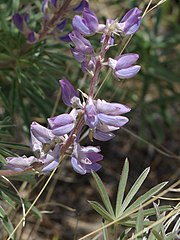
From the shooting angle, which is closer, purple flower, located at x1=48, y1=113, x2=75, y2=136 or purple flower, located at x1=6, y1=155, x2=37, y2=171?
purple flower, located at x1=48, y1=113, x2=75, y2=136

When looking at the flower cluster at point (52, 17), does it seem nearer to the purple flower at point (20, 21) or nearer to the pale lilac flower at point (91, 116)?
the purple flower at point (20, 21)

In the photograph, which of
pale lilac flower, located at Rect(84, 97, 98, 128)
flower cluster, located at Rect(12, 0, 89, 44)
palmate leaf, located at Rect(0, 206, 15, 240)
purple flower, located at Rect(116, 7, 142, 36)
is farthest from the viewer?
flower cluster, located at Rect(12, 0, 89, 44)

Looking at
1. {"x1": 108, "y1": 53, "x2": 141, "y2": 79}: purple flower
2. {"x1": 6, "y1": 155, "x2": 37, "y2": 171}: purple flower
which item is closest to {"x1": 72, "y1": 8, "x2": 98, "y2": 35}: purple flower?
{"x1": 108, "y1": 53, "x2": 141, "y2": 79}: purple flower

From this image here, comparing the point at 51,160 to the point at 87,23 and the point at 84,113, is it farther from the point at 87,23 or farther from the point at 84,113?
the point at 87,23

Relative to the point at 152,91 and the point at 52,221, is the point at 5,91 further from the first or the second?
the point at 152,91

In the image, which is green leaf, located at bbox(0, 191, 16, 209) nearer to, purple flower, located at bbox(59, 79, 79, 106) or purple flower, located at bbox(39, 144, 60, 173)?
purple flower, located at bbox(39, 144, 60, 173)

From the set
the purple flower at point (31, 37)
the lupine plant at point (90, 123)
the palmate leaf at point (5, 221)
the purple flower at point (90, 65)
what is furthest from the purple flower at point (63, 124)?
the purple flower at point (31, 37)

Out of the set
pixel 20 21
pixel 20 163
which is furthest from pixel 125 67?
pixel 20 21
